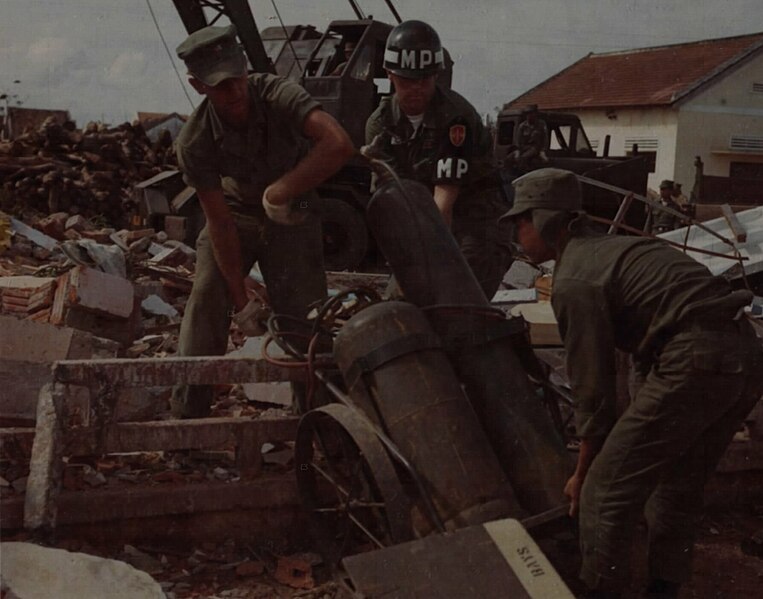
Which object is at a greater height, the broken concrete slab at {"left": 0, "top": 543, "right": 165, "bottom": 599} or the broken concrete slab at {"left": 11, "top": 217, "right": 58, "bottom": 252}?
the broken concrete slab at {"left": 0, "top": 543, "right": 165, "bottom": 599}

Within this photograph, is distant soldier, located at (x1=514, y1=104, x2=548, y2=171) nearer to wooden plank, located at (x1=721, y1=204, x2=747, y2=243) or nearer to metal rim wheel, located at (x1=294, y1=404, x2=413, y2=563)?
wooden plank, located at (x1=721, y1=204, x2=747, y2=243)


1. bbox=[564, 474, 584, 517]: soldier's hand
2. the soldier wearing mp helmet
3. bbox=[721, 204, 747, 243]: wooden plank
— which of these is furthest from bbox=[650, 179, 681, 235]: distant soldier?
bbox=[564, 474, 584, 517]: soldier's hand

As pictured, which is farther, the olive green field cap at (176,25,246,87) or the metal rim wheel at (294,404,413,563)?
the olive green field cap at (176,25,246,87)

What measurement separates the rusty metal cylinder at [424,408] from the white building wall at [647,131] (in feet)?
85.0

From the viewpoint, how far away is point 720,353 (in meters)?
3.26

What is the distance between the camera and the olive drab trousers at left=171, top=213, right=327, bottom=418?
4.69 metres

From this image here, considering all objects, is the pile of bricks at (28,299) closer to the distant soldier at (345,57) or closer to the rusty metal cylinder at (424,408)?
the rusty metal cylinder at (424,408)

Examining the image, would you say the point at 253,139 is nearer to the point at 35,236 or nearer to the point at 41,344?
the point at 41,344

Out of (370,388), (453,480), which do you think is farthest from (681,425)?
(370,388)

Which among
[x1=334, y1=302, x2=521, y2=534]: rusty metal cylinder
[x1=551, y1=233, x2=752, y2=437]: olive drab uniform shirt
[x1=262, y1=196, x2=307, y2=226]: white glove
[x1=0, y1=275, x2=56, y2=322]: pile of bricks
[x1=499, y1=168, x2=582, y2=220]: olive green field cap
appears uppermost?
[x1=499, y1=168, x2=582, y2=220]: olive green field cap

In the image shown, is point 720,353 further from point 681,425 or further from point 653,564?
point 653,564

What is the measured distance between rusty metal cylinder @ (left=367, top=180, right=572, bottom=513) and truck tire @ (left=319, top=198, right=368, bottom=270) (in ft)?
24.7

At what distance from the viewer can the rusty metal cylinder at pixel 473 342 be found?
3.65 meters

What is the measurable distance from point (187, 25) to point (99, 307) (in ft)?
23.7
